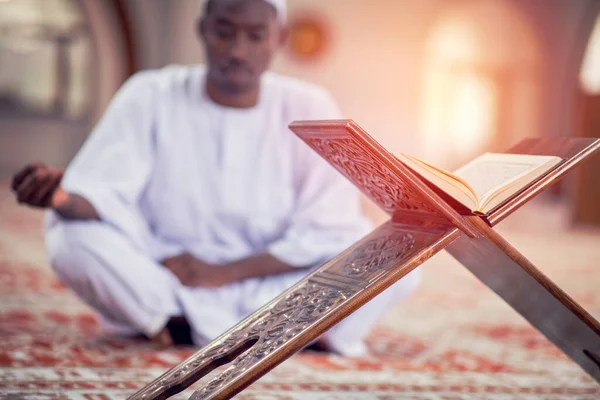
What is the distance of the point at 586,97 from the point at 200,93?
309 inches

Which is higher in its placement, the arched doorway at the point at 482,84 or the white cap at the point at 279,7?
the white cap at the point at 279,7

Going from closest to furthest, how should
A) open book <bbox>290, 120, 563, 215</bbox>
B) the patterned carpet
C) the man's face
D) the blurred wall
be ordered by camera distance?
open book <bbox>290, 120, 563, 215</bbox> → the patterned carpet → the man's face → the blurred wall

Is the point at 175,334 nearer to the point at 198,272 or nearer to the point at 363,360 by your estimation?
the point at 198,272

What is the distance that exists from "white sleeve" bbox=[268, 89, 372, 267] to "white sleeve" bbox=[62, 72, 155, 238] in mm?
528

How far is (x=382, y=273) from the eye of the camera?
1.68 m

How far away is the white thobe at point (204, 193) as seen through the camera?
2809mm

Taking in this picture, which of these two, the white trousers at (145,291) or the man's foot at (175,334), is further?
the man's foot at (175,334)

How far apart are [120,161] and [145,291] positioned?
476 millimetres

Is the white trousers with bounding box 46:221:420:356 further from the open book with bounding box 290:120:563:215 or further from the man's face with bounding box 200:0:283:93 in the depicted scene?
the open book with bounding box 290:120:563:215

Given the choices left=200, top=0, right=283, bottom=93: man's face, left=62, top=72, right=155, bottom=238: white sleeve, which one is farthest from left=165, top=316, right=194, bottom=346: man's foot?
left=200, top=0, right=283, bottom=93: man's face

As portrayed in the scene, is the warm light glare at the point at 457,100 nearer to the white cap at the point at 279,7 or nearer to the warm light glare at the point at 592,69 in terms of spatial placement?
the warm light glare at the point at 592,69

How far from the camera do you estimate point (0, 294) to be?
3.84 m

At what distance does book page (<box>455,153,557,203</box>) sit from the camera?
5.85 ft

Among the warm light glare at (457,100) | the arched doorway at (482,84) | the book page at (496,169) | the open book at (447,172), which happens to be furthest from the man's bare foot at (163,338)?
the arched doorway at (482,84)
